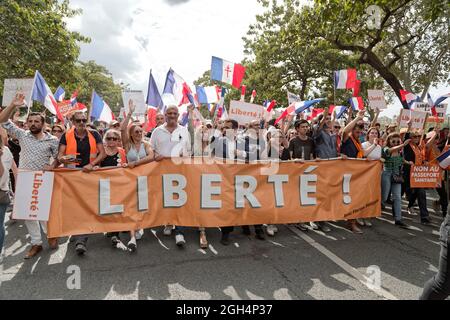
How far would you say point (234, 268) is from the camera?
12.2 ft

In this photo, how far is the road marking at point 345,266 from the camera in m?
3.16

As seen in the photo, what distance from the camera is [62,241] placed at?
15.1ft

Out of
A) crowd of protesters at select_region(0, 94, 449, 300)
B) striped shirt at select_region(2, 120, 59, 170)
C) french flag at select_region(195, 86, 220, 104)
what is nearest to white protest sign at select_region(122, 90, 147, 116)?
crowd of protesters at select_region(0, 94, 449, 300)

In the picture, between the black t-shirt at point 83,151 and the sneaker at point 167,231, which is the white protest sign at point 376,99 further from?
the black t-shirt at point 83,151

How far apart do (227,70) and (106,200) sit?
3.76m

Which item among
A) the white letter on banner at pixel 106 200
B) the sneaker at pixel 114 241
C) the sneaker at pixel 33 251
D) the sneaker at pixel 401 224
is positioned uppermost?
the white letter on banner at pixel 106 200

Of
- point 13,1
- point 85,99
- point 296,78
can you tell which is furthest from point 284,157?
point 85,99

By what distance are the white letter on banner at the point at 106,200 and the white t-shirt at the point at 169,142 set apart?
35.5 inches

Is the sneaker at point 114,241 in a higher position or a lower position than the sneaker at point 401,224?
lower

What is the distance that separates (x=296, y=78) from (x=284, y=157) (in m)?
18.0

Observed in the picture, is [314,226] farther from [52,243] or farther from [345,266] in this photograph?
[52,243]

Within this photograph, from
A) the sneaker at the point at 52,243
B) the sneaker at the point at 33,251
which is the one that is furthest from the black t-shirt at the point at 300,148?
the sneaker at the point at 33,251

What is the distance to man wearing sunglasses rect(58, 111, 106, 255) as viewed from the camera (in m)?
4.26

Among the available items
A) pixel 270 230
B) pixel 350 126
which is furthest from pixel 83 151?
pixel 350 126
